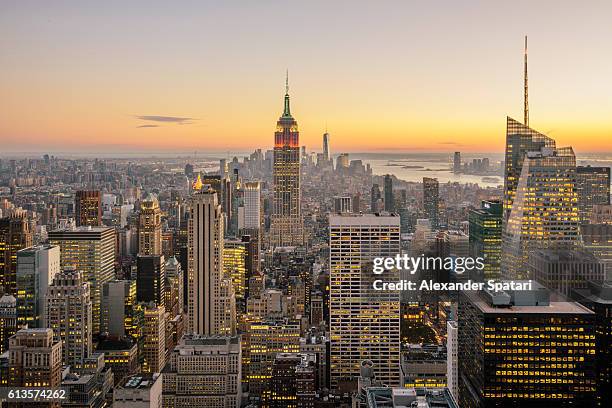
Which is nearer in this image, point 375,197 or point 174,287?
point 375,197

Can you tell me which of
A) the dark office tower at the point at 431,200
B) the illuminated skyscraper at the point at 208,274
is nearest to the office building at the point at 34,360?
the illuminated skyscraper at the point at 208,274

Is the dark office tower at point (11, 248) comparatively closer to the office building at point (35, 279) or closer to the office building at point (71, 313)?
the office building at point (35, 279)

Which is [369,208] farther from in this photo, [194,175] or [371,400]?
[371,400]

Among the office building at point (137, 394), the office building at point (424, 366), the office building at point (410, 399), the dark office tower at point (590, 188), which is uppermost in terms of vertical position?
the dark office tower at point (590, 188)

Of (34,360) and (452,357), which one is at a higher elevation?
(452,357)

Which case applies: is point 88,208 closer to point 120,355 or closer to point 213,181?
point 213,181

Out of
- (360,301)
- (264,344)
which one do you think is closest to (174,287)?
(264,344)
